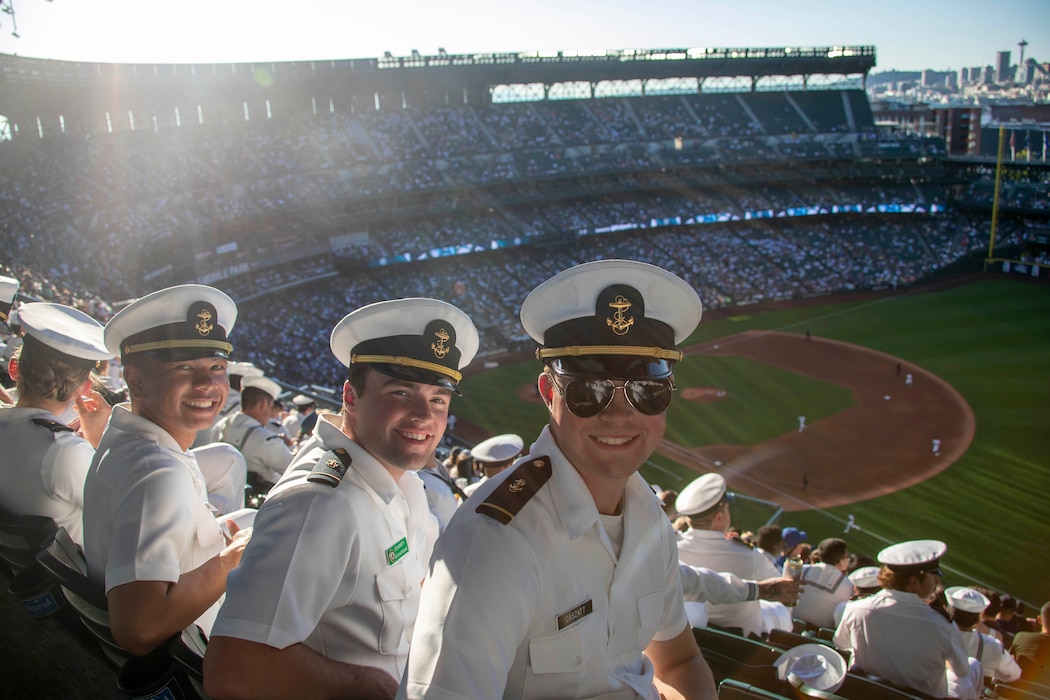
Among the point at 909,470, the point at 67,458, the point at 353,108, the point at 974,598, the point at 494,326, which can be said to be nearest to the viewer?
the point at 67,458

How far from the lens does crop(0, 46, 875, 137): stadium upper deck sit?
4119cm

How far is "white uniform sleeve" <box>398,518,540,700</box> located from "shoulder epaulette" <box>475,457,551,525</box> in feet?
0.16

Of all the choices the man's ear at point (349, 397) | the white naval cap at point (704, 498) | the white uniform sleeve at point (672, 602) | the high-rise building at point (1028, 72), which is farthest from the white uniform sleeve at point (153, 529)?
the high-rise building at point (1028, 72)

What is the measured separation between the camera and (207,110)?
48.9 metres

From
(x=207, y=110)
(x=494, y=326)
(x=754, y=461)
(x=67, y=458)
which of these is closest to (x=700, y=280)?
(x=494, y=326)

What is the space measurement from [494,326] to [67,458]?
37.7 metres

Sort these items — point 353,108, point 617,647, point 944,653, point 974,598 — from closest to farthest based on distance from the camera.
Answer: point 617,647
point 944,653
point 974,598
point 353,108

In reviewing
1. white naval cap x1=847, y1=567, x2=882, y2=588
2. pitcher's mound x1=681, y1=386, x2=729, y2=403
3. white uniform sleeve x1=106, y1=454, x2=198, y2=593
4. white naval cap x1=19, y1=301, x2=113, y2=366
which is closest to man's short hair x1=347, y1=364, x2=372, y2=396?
white uniform sleeve x1=106, y1=454, x2=198, y2=593

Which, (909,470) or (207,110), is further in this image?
(207,110)

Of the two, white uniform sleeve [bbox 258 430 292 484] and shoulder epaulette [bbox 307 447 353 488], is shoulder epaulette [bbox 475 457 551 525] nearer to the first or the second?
shoulder epaulette [bbox 307 447 353 488]

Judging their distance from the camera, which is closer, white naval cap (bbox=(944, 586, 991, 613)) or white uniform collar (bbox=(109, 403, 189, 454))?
white uniform collar (bbox=(109, 403, 189, 454))

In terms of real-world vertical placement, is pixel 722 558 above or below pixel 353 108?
below

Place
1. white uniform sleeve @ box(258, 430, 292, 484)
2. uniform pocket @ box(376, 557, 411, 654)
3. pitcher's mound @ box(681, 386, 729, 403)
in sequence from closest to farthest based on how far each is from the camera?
uniform pocket @ box(376, 557, 411, 654) → white uniform sleeve @ box(258, 430, 292, 484) → pitcher's mound @ box(681, 386, 729, 403)

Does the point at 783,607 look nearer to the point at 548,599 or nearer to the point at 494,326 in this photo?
the point at 548,599
